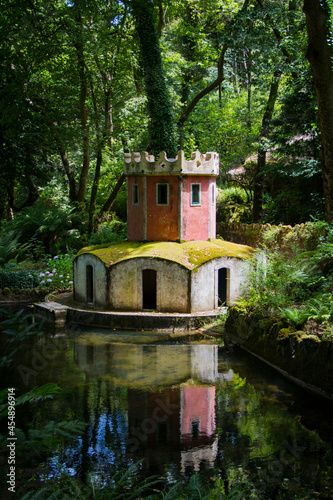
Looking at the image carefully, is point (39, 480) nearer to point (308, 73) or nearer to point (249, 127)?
point (308, 73)

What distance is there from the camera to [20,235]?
23234 millimetres

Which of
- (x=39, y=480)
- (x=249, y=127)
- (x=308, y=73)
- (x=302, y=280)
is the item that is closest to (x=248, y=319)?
(x=302, y=280)

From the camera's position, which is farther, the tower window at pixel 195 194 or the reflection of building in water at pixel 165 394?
the tower window at pixel 195 194

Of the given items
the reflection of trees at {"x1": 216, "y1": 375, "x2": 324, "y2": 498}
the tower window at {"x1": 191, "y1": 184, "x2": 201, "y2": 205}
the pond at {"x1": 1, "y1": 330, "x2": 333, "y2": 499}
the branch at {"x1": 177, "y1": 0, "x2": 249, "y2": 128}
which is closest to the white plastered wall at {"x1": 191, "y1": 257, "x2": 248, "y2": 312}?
the pond at {"x1": 1, "y1": 330, "x2": 333, "y2": 499}

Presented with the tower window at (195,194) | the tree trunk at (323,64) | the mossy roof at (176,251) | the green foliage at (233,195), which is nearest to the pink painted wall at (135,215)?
the mossy roof at (176,251)

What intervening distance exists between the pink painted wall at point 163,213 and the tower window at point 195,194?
23.4 inches

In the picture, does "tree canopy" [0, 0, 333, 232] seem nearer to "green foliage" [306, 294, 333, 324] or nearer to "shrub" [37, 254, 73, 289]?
"shrub" [37, 254, 73, 289]

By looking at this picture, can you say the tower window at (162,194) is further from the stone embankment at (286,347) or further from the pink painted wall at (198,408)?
the pink painted wall at (198,408)

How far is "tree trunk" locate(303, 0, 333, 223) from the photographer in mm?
12555

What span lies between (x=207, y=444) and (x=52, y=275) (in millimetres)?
13131

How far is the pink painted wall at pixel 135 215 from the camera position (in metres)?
17.8

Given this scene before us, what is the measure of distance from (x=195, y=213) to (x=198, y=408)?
9.30 metres

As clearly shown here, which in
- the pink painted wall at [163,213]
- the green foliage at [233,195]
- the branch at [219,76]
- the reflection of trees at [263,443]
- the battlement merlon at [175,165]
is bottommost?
the reflection of trees at [263,443]

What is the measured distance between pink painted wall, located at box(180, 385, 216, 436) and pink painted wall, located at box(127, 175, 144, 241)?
8253 millimetres
